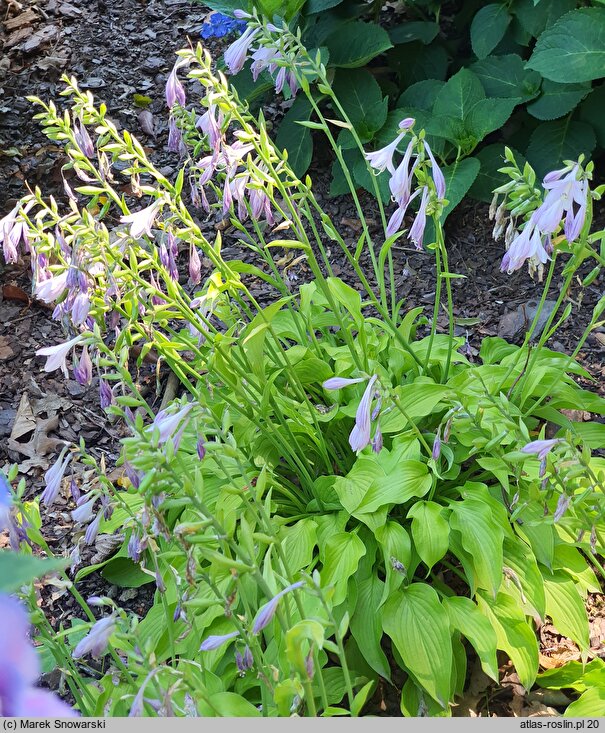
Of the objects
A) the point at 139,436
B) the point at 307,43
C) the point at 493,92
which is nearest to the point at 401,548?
the point at 139,436

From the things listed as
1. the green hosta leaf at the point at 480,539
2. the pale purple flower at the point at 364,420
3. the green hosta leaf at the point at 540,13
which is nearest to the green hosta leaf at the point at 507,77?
the green hosta leaf at the point at 540,13

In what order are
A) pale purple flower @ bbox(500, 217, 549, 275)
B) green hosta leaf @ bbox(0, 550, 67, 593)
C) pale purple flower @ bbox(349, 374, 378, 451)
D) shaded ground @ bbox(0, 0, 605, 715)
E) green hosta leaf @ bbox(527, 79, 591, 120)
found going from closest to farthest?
green hosta leaf @ bbox(0, 550, 67, 593) → pale purple flower @ bbox(349, 374, 378, 451) → pale purple flower @ bbox(500, 217, 549, 275) → shaded ground @ bbox(0, 0, 605, 715) → green hosta leaf @ bbox(527, 79, 591, 120)

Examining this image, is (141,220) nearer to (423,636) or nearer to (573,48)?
(423,636)

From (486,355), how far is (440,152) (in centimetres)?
154

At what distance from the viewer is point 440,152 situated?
3.99 meters

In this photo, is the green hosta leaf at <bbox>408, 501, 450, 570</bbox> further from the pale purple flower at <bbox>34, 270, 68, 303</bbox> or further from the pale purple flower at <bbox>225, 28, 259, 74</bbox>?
the pale purple flower at <bbox>225, 28, 259, 74</bbox>

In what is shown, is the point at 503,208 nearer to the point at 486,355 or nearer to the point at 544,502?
the point at 544,502

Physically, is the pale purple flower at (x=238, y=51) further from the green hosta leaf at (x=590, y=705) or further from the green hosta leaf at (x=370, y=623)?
the green hosta leaf at (x=590, y=705)

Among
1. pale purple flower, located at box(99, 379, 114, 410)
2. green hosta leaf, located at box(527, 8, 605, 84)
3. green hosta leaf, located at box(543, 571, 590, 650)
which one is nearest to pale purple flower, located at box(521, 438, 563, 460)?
green hosta leaf, located at box(543, 571, 590, 650)

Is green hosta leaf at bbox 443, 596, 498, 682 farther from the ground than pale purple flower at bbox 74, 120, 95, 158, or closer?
closer

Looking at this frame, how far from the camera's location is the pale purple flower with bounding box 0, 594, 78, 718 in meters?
0.48

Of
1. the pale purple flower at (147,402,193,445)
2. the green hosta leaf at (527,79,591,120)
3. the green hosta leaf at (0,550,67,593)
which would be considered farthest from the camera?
the green hosta leaf at (527,79,591,120)

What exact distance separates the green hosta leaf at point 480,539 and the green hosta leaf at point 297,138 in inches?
98.8

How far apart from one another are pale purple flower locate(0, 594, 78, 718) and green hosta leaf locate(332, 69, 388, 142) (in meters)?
3.91
